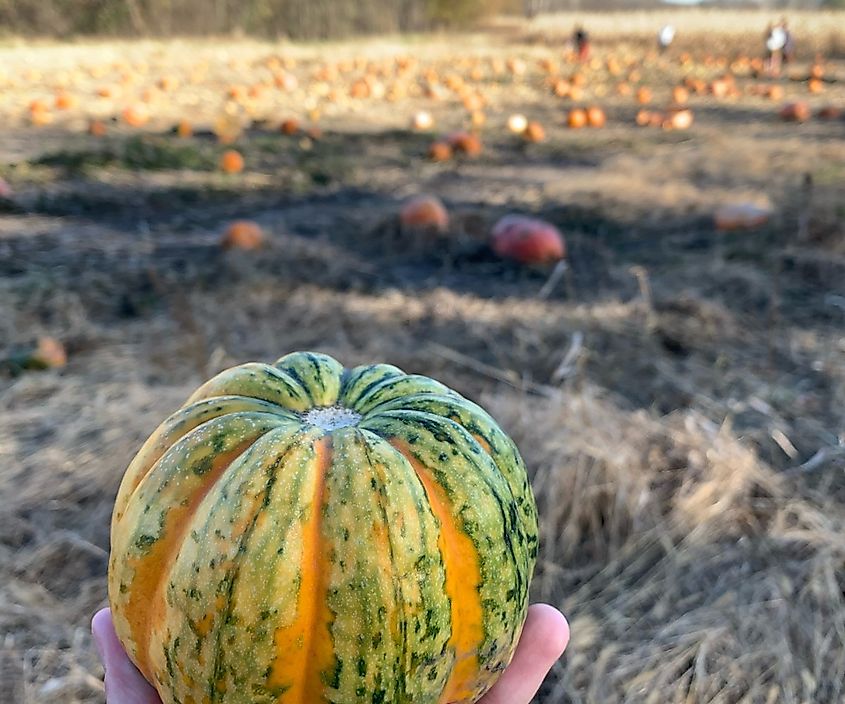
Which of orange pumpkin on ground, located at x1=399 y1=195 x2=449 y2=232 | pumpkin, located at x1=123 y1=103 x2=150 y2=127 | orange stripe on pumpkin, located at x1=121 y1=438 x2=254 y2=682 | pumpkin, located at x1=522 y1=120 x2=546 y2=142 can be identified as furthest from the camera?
pumpkin, located at x1=123 y1=103 x2=150 y2=127

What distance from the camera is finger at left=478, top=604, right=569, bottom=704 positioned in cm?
199

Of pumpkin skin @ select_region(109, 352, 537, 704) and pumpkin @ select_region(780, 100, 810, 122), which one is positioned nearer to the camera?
pumpkin skin @ select_region(109, 352, 537, 704)

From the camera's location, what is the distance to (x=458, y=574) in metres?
1.57

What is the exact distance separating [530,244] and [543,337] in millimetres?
1789

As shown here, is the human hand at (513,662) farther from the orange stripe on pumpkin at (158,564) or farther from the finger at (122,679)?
the orange stripe on pumpkin at (158,564)

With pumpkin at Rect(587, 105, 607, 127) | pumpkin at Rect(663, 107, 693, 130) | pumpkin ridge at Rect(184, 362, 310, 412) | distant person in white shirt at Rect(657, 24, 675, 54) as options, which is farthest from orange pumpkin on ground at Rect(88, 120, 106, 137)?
distant person in white shirt at Rect(657, 24, 675, 54)

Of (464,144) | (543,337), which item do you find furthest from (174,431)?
(464,144)

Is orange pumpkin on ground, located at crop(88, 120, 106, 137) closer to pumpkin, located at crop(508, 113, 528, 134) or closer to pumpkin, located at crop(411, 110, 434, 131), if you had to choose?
pumpkin, located at crop(411, 110, 434, 131)

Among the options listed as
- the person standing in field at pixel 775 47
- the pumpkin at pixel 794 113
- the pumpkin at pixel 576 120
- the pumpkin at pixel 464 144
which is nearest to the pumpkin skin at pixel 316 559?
the pumpkin at pixel 464 144

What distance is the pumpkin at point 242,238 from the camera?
701 centimetres

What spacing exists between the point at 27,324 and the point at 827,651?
18.1 ft

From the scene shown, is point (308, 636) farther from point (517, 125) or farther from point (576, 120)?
point (576, 120)

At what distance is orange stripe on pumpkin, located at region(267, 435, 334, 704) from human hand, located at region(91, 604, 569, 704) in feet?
2.23

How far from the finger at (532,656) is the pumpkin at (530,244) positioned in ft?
16.7
